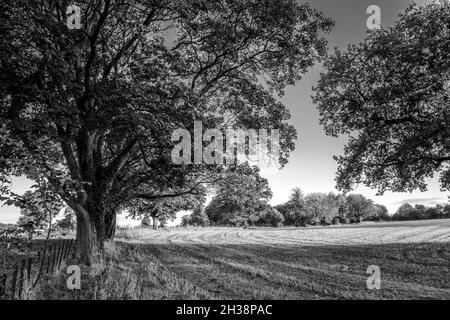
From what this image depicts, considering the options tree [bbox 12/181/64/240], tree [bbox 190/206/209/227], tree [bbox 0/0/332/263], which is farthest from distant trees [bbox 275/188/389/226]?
tree [bbox 12/181/64/240]

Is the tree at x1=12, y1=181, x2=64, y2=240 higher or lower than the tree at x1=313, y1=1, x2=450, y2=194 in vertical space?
lower

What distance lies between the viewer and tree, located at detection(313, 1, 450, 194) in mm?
16062

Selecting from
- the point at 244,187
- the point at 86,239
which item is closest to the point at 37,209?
the point at 86,239

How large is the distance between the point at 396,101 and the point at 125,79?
14.6 meters

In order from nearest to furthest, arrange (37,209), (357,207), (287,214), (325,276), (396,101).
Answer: (37,209)
(325,276)
(396,101)
(287,214)
(357,207)

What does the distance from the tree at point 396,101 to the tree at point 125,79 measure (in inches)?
181

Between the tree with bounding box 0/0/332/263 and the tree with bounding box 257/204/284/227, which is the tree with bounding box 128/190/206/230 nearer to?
the tree with bounding box 0/0/332/263

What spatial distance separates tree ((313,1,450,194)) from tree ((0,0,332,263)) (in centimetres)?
461

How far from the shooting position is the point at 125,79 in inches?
462

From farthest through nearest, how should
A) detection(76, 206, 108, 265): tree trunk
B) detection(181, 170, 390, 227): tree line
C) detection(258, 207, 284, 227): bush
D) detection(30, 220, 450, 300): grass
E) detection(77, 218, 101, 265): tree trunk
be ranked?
1. detection(258, 207, 284, 227): bush
2. detection(181, 170, 390, 227): tree line
3. detection(77, 218, 101, 265): tree trunk
4. detection(76, 206, 108, 265): tree trunk
5. detection(30, 220, 450, 300): grass

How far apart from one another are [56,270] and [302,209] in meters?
104

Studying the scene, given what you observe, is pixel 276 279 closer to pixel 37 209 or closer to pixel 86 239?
pixel 86 239

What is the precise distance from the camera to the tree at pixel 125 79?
8625 millimetres

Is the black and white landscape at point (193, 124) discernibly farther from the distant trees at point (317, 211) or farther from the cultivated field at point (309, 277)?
the distant trees at point (317, 211)
